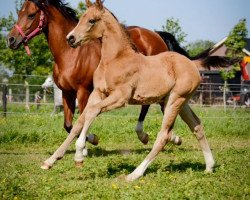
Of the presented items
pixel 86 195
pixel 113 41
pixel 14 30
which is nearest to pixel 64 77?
pixel 14 30

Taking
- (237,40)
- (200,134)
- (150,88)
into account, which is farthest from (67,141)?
(237,40)

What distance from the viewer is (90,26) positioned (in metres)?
5.92

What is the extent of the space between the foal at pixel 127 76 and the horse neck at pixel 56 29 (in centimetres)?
198

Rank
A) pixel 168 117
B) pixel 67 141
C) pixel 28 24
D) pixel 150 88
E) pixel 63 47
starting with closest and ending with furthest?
pixel 67 141, pixel 150 88, pixel 168 117, pixel 63 47, pixel 28 24

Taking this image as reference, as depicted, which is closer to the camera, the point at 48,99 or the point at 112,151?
the point at 112,151

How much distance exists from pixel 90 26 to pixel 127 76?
0.83 m

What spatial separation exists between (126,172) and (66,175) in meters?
0.83

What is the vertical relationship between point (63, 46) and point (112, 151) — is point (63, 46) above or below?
above

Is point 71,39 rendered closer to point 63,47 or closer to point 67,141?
point 67,141

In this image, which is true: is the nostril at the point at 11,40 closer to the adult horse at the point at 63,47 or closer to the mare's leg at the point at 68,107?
the adult horse at the point at 63,47

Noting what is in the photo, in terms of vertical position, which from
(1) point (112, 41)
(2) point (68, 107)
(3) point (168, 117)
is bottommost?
(2) point (68, 107)

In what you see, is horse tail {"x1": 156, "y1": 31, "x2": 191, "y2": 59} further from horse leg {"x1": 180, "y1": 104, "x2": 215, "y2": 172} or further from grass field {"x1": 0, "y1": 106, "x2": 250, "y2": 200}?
horse leg {"x1": 180, "y1": 104, "x2": 215, "y2": 172}

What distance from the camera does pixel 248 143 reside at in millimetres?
10352

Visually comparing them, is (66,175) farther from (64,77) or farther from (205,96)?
(205,96)
